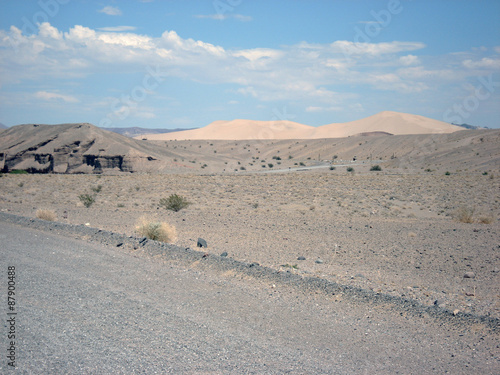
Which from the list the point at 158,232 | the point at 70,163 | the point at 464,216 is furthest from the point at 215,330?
the point at 70,163

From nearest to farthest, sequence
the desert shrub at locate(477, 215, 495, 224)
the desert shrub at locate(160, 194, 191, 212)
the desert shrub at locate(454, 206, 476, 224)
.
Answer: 1. the desert shrub at locate(477, 215, 495, 224)
2. the desert shrub at locate(454, 206, 476, 224)
3. the desert shrub at locate(160, 194, 191, 212)

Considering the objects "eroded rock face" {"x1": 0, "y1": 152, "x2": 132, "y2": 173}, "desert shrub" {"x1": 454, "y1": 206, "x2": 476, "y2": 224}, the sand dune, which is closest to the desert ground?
"desert shrub" {"x1": 454, "y1": 206, "x2": 476, "y2": 224}

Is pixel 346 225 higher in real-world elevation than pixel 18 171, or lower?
lower

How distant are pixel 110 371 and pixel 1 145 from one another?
7040 cm

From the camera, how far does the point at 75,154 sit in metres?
56.2

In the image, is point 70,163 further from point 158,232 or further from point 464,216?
point 464,216

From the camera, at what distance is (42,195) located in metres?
31.8

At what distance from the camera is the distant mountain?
55.2m

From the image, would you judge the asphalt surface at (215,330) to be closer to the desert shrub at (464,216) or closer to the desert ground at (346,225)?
the desert ground at (346,225)

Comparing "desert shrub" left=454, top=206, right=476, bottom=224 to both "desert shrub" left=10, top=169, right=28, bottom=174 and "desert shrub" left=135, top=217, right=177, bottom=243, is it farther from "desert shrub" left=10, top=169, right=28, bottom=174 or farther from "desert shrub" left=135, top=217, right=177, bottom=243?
"desert shrub" left=10, top=169, right=28, bottom=174

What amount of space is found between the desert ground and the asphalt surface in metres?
1.47

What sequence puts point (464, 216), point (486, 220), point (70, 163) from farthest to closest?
point (70, 163), point (464, 216), point (486, 220)

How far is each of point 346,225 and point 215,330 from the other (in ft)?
43.6

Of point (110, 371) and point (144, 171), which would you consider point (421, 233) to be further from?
point (144, 171)
